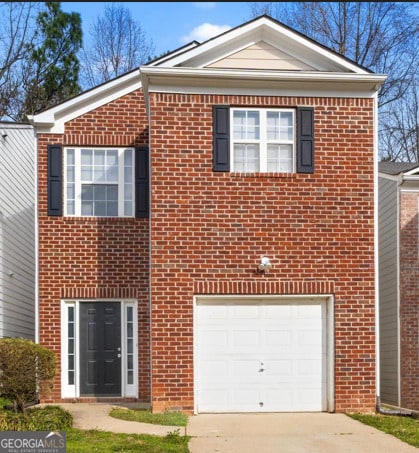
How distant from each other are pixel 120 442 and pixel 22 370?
9.05ft

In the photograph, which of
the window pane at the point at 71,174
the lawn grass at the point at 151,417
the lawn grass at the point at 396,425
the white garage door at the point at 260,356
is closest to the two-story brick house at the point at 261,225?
the white garage door at the point at 260,356

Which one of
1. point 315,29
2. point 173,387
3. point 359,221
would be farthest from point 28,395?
point 315,29

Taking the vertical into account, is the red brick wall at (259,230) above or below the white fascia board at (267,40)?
below

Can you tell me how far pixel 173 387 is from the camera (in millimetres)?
14617

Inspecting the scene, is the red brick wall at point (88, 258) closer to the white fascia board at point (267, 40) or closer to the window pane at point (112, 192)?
the window pane at point (112, 192)

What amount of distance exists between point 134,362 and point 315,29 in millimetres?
19895

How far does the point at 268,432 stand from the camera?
12758 millimetres

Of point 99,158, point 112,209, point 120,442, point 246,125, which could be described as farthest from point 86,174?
point 120,442

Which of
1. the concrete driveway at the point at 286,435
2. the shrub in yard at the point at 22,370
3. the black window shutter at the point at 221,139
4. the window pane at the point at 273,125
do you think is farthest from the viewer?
the window pane at the point at 273,125

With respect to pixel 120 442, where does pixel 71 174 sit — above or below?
above

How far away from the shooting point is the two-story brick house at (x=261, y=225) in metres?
14.9

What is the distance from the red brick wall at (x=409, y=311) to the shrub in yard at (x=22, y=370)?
382 inches

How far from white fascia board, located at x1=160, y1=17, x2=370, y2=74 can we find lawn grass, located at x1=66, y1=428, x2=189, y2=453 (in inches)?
272

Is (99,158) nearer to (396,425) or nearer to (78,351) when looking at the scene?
(78,351)
